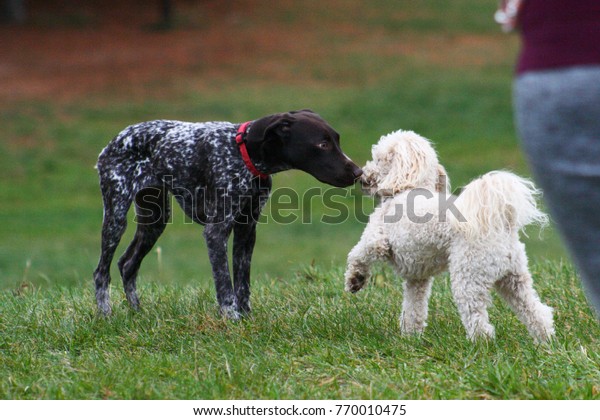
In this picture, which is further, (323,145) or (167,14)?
(167,14)

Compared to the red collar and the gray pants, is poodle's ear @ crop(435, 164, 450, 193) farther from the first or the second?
the gray pants

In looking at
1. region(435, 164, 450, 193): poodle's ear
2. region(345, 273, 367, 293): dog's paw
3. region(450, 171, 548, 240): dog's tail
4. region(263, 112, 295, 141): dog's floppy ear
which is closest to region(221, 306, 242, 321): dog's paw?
region(345, 273, 367, 293): dog's paw

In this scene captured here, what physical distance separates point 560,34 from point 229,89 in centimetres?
2416

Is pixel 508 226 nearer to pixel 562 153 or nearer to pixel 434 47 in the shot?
pixel 562 153

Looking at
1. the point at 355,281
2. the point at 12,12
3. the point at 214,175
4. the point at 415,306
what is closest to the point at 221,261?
the point at 214,175

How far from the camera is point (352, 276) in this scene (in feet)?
17.5

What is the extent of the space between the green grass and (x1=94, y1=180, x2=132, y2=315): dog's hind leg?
0.14 m

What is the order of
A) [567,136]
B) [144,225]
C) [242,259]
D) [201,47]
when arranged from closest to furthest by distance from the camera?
[567,136] < [242,259] < [144,225] < [201,47]

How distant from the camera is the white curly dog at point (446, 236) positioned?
4.72 metres

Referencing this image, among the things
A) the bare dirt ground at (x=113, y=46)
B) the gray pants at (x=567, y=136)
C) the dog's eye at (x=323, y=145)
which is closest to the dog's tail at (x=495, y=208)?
the dog's eye at (x=323, y=145)

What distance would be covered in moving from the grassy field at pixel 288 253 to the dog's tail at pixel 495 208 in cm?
65

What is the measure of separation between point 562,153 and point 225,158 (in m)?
3.73

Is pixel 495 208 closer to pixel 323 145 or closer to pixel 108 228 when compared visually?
pixel 323 145

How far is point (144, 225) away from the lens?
6.44 m
